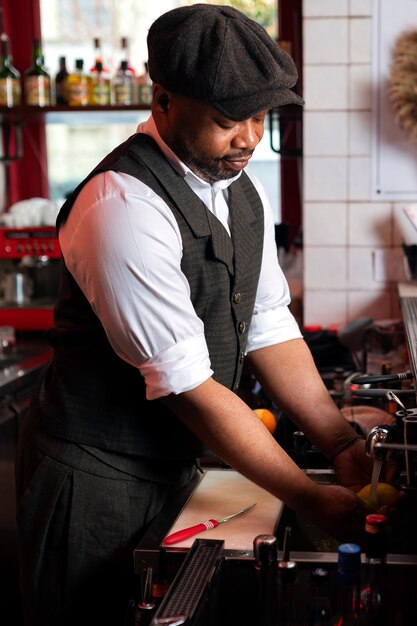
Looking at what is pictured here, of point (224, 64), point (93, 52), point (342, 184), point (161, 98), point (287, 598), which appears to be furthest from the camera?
point (93, 52)

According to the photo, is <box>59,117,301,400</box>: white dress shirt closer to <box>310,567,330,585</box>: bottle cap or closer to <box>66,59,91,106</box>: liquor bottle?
<box>310,567,330,585</box>: bottle cap

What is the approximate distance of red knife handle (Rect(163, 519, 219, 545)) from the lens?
1.44 meters

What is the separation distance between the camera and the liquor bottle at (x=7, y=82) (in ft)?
11.8

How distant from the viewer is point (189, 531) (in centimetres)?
147

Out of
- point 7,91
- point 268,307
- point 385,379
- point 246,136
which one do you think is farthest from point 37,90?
Result: point 385,379

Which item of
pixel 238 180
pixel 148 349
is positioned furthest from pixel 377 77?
pixel 148 349

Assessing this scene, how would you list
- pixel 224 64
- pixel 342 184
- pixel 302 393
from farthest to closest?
pixel 342 184 < pixel 302 393 < pixel 224 64

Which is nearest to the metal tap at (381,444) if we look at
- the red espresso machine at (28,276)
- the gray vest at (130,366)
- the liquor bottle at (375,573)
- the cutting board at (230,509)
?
the liquor bottle at (375,573)

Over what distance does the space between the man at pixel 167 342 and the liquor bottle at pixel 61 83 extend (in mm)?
1935

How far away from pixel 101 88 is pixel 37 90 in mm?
245

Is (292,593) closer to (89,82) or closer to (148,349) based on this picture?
(148,349)

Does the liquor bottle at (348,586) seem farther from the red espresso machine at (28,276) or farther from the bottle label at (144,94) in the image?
the bottle label at (144,94)

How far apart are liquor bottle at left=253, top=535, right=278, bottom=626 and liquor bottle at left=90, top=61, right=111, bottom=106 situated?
2515mm

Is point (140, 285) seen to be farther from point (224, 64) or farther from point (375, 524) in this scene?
point (375, 524)
